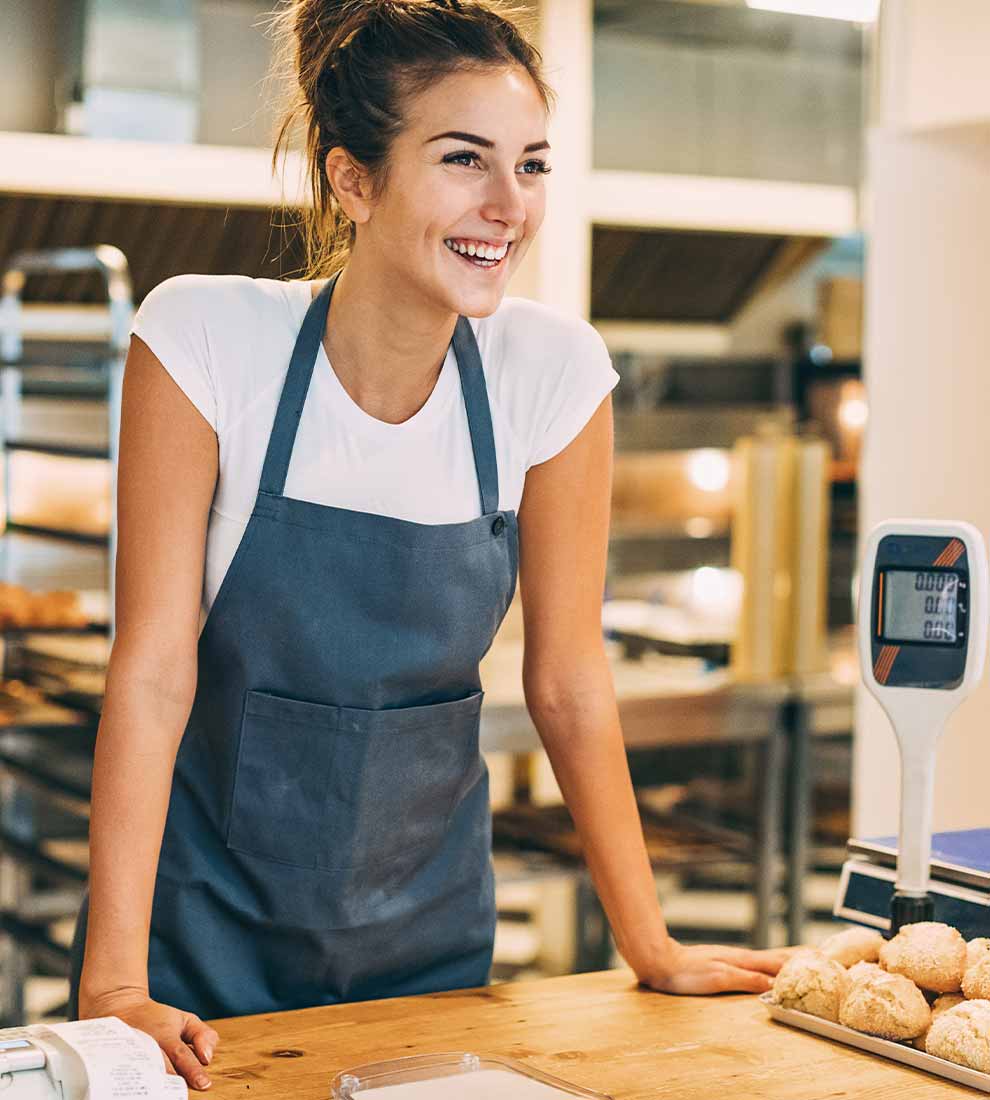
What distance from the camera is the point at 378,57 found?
1608mm

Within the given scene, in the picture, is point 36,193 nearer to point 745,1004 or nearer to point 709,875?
point 709,875

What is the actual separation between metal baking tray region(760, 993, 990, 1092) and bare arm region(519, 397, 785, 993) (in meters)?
0.19

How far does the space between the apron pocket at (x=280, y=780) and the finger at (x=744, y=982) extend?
43 cm

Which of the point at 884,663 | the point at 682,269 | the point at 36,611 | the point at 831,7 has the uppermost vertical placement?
the point at 831,7

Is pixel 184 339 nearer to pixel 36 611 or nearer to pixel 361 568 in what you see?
pixel 361 568

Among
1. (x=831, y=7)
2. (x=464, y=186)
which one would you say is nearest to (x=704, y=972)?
(x=464, y=186)

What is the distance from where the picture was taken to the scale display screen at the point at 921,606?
158cm

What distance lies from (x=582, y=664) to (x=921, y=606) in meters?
0.36

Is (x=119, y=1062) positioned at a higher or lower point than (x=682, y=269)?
lower

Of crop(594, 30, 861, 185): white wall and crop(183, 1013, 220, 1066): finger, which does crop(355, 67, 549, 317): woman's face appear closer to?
crop(183, 1013, 220, 1066): finger

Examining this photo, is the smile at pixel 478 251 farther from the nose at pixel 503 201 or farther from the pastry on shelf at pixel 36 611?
the pastry on shelf at pixel 36 611

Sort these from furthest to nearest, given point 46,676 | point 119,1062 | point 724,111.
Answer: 1. point 724,111
2. point 46,676
3. point 119,1062

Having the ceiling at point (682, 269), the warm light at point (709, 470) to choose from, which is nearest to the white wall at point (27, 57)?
the ceiling at point (682, 269)

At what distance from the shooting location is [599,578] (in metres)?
1.80
